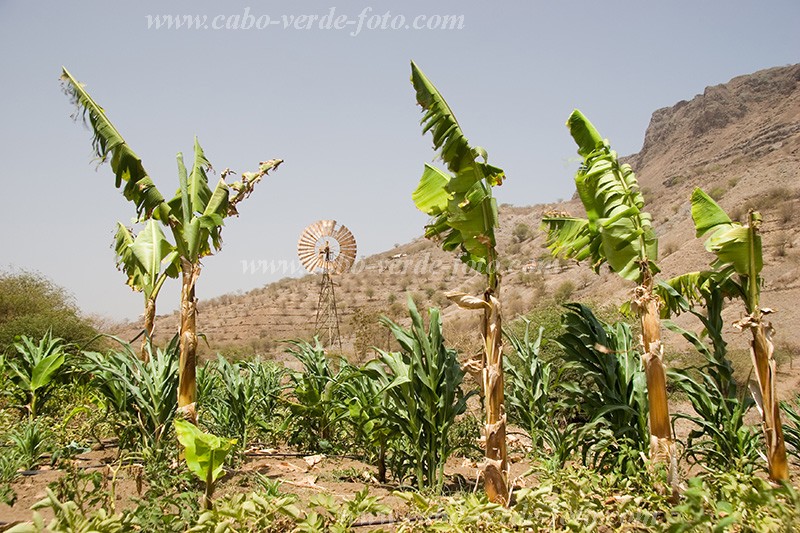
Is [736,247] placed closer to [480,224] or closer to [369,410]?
[480,224]

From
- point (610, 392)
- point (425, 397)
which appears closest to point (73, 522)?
point (425, 397)

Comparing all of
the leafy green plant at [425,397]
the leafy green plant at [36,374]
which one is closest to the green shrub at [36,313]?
the leafy green plant at [36,374]

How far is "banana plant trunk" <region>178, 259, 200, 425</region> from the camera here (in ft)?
18.3

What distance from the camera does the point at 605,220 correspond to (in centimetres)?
514

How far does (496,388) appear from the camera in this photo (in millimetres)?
4637

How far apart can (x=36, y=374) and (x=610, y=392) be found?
6.97 m

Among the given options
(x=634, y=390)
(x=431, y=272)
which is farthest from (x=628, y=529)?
(x=431, y=272)

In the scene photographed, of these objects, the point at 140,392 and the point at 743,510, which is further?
the point at 140,392

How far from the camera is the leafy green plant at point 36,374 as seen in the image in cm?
714

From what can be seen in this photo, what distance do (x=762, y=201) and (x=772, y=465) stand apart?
23920 millimetres

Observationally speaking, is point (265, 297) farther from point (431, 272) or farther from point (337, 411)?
point (337, 411)

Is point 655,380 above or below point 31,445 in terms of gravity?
above

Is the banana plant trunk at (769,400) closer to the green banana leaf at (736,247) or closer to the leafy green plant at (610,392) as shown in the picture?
the green banana leaf at (736,247)

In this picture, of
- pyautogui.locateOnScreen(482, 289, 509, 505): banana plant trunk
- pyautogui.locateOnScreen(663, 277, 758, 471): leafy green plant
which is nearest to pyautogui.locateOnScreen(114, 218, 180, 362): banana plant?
pyautogui.locateOnScreen(482, 289, 509, 505): banana plant trunk
